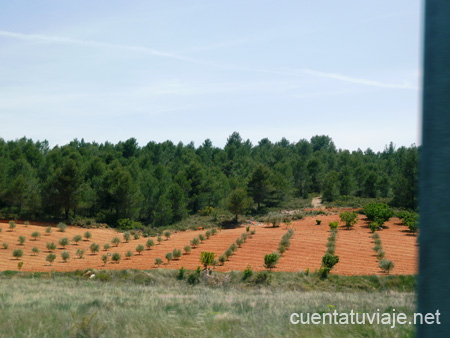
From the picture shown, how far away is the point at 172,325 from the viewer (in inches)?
182

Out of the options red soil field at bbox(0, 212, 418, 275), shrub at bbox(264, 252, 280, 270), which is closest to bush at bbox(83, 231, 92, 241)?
red soil field at bbox(0, 212, 418, 275)

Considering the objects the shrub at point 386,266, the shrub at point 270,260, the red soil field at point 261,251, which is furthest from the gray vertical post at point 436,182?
the shrub at point 270,260

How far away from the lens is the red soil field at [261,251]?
70.3 feet

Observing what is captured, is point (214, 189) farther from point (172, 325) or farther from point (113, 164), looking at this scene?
point (172, 325)

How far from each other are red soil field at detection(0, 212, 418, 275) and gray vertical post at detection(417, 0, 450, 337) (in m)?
18.3

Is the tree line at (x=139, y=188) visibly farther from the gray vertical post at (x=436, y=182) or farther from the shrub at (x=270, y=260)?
the gray vertical post at (x=436, y=182)

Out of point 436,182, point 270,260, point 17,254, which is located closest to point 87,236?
point 17,254

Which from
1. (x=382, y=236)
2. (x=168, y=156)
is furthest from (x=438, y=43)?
(x=168, y=156)

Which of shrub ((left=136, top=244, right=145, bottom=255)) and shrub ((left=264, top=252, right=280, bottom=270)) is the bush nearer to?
shrub ((left=136, top=244, right=145, bottom=255))

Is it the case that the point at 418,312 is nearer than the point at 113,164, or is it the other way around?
the point at 418,312

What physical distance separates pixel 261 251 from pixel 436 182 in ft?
80.3

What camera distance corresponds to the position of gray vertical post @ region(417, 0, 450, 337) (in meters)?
1.28

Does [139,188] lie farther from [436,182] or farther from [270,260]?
[436,182]

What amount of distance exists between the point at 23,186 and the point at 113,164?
11.8 m
